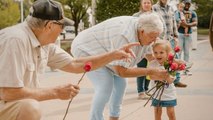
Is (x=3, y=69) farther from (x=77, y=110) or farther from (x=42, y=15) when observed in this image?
(x=77, y=110)

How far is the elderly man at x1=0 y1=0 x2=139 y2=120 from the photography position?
3322 mm

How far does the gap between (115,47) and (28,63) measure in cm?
138

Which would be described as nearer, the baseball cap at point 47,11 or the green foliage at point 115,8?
the baseball cap at point 47,11

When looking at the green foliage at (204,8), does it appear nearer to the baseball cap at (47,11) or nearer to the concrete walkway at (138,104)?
the concrete walkway at (138,104)

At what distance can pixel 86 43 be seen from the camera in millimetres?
5109

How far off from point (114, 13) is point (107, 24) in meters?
14.2

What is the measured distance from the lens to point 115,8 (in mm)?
19141

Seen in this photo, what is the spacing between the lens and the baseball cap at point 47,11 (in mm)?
3453

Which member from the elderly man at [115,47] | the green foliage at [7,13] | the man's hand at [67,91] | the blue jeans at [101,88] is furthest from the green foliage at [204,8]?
the man's hand at [67,91]

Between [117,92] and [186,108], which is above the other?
[117,92]

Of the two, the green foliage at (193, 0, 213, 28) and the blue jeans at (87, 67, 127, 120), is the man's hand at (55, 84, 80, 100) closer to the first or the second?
the blue jeans at (87, 67, 127, 120)

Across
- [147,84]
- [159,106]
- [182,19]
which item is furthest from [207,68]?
[159,106]

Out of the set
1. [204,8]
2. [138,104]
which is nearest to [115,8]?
[138,104]

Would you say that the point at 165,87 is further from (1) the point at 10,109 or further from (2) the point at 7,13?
(2) the point at 7,13
